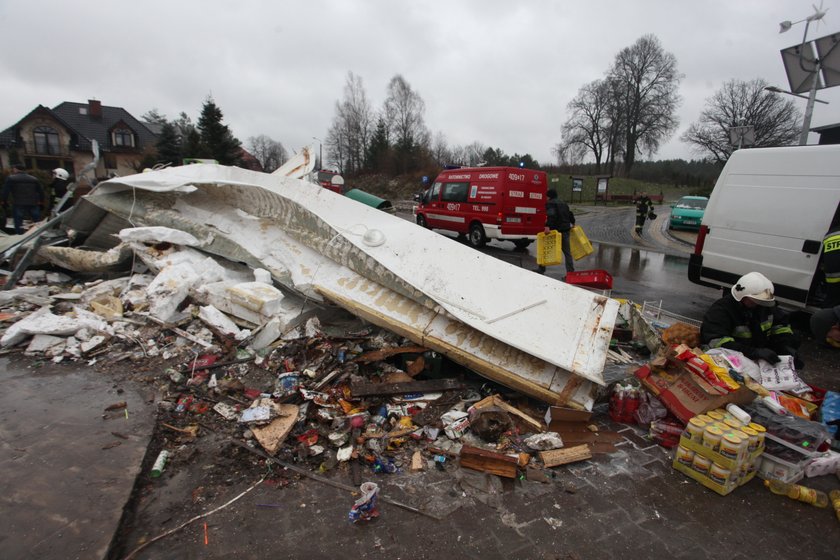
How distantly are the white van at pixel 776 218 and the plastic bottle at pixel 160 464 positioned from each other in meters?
6.83

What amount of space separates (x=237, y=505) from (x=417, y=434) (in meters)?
1.25

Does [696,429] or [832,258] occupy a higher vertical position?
[832,258]

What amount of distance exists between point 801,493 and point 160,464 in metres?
4.09

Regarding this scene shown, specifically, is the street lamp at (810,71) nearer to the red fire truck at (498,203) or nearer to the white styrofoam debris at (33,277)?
the red fire truck at (498,203)

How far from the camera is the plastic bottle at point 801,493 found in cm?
251

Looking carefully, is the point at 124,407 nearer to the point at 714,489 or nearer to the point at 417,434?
the point at 417,434

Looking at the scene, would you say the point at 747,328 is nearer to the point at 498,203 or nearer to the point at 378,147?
the point at 498,203

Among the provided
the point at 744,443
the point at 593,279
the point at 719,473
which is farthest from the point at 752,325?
the point at 719,473

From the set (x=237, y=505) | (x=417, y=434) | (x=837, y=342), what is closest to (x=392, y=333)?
(x=417, y=434)

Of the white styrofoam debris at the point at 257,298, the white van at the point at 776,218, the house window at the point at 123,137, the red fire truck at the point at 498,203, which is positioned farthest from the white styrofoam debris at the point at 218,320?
the house window at the point at 123,137

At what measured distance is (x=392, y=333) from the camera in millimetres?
4031

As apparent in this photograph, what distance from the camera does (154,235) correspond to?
16.8ft

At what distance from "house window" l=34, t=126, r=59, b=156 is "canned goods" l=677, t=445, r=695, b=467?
4822 cm

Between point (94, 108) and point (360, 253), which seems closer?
point (360, 253)
